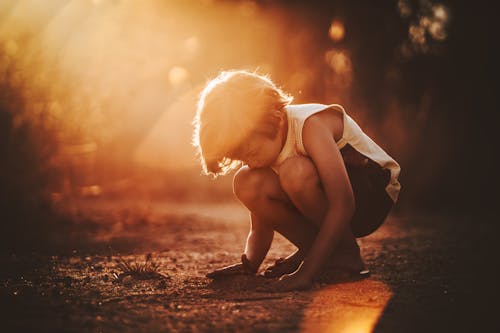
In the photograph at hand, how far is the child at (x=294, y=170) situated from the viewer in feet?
7.61

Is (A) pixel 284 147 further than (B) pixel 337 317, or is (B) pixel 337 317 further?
(A) pixel 284 147

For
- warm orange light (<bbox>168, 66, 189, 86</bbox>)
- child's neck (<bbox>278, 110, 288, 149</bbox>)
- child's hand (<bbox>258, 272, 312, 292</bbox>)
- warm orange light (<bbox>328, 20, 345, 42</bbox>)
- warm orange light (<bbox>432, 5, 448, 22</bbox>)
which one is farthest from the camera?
warm orange light (<bbox>168, 66, 189, 86</bbox>)

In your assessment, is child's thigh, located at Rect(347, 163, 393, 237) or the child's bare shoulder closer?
the child's bare shoulder

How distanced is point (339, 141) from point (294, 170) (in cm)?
30

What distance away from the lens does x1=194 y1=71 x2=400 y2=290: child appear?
2.32m

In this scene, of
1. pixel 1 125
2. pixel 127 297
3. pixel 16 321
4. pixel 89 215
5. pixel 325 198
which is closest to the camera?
pixel 16 321

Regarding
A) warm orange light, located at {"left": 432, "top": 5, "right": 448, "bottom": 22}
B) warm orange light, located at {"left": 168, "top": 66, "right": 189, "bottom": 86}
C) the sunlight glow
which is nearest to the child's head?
the sunlight glow

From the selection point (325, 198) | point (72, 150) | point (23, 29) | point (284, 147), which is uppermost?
point (23, 29)

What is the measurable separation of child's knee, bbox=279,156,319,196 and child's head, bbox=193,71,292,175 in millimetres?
159

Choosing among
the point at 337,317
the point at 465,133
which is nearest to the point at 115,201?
the point at 465,133

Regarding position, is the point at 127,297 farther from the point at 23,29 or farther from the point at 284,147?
the point at 23,29

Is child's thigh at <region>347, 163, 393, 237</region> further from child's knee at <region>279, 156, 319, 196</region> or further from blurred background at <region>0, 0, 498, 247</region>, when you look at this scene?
blurred background at <region>0, 0, 498, 247</region>

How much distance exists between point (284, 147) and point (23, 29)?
3491mm

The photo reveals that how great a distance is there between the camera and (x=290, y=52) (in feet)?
28.5
